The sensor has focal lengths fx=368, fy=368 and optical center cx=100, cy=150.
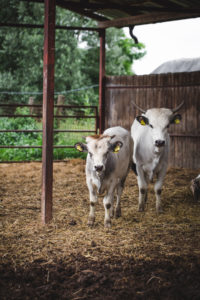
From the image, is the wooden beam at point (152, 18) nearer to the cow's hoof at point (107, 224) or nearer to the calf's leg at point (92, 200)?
the calf's leg at point (92, 200)

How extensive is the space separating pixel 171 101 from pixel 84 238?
663 cm

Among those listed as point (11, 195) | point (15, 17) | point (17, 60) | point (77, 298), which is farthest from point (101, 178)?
point (15, 17)

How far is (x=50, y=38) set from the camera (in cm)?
499

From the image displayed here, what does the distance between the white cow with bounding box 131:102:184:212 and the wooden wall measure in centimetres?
393

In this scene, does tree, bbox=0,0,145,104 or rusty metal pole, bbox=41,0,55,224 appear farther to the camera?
tree, bbox=0,0,145,104

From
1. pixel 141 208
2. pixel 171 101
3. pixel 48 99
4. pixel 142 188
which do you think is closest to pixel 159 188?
pixel 142 188

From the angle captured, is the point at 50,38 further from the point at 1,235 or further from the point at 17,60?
the point at 17,60

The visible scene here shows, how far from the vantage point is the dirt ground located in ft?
10.3

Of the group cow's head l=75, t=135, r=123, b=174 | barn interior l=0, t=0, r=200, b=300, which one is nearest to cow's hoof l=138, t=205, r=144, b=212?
barn interior l=0, t=0, r=200, b=300

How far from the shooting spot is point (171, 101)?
10.3 m

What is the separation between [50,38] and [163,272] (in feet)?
10.9

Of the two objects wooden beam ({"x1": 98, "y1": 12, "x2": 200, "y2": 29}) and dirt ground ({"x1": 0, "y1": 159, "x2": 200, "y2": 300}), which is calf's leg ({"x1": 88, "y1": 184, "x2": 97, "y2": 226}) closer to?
dirt ground ({"x1": 0, "y1": 159, "x2": 200, "y2": 300})

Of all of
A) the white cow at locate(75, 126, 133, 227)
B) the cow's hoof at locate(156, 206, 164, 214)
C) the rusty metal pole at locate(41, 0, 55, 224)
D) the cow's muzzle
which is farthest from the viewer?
the cow's hoof at locate(156, 206, 164, 214)

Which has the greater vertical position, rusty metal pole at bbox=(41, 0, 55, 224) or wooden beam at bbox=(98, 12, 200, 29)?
wooden beam at bbox=(98, 12, 200, 29)
